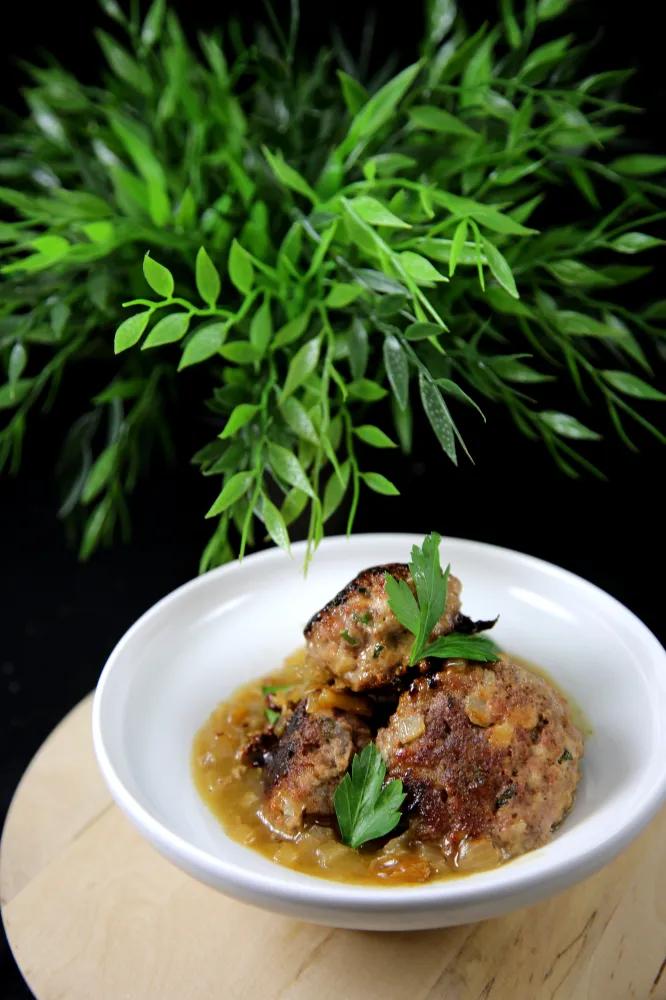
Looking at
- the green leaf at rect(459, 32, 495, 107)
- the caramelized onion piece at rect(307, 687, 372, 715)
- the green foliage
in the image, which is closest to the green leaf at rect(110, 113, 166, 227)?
the green foliage

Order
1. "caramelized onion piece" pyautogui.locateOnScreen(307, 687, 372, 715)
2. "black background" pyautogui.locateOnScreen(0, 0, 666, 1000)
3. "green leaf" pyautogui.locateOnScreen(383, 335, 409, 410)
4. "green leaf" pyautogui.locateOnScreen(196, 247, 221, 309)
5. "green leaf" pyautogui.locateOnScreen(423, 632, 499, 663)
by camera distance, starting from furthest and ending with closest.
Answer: "black background" pyautogui.locateOnScreen(0, 0, 666, 1000), "green leaf" pyautogui.locateOnScreen(383, 335, 409, 410), "green leaf" pyautogui.locateOnScreen(196, 247, 221, 309), "caramelized onion piece" pyautogui.locateOnScreen(307, 687, 372, 715), "green leaf" pyautogui.locateOnScreen(423, 632, 499, 663)

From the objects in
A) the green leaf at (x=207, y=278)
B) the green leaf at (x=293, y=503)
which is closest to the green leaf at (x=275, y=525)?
the green leaf at (x=293, y=503)

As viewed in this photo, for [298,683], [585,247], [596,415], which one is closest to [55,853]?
[298,683]

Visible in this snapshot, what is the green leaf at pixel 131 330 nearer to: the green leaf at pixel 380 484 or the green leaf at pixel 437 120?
the green leaf at pixel 380 484

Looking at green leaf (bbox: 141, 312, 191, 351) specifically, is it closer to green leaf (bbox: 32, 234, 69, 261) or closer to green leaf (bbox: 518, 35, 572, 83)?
green leaf (bbox: 32, 234, 69, 261)

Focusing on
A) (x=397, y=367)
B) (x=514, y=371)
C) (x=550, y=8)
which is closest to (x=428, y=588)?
(x=397, y=367)

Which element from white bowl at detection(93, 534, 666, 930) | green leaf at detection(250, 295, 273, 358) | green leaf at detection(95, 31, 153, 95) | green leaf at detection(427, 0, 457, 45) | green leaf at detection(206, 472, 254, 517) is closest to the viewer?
white bowl at detection(93, 534, 666, 930)

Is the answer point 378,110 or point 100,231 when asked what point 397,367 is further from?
point 100,231
